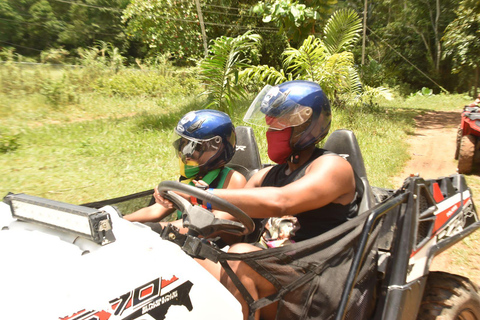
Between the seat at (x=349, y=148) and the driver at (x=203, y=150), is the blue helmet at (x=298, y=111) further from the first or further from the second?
the seat at (x=349, y=148)

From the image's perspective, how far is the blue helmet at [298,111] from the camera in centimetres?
220

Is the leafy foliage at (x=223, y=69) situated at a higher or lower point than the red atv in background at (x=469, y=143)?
higher

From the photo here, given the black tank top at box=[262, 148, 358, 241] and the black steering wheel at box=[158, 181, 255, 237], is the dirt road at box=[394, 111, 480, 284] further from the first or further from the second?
the black steering wheel at box=[158, 181, 255, 237]

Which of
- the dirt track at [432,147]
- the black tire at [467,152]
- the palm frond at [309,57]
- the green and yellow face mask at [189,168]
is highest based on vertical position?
the palm frond at [309,57]

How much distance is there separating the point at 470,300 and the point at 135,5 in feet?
44.9

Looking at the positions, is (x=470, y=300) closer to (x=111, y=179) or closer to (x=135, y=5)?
(x=111, y=179)

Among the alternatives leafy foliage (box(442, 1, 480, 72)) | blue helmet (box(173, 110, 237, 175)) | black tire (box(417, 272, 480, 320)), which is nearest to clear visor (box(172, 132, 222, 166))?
blue helmet (box(173, 110, 237, 175))

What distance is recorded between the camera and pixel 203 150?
96.0 inches

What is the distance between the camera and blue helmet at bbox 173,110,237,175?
2434 millimetres

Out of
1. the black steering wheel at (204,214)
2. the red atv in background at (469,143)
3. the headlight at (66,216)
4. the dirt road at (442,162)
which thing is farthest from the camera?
the red atv in background at (469,143)

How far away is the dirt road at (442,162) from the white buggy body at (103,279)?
294cm

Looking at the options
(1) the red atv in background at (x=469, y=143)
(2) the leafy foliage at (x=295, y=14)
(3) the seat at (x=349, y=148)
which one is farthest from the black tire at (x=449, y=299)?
(2) the leafy foliage at (x=295, y=14)

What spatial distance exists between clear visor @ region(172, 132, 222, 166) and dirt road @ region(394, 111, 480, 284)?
2548 millimetres

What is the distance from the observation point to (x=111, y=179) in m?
5.73
